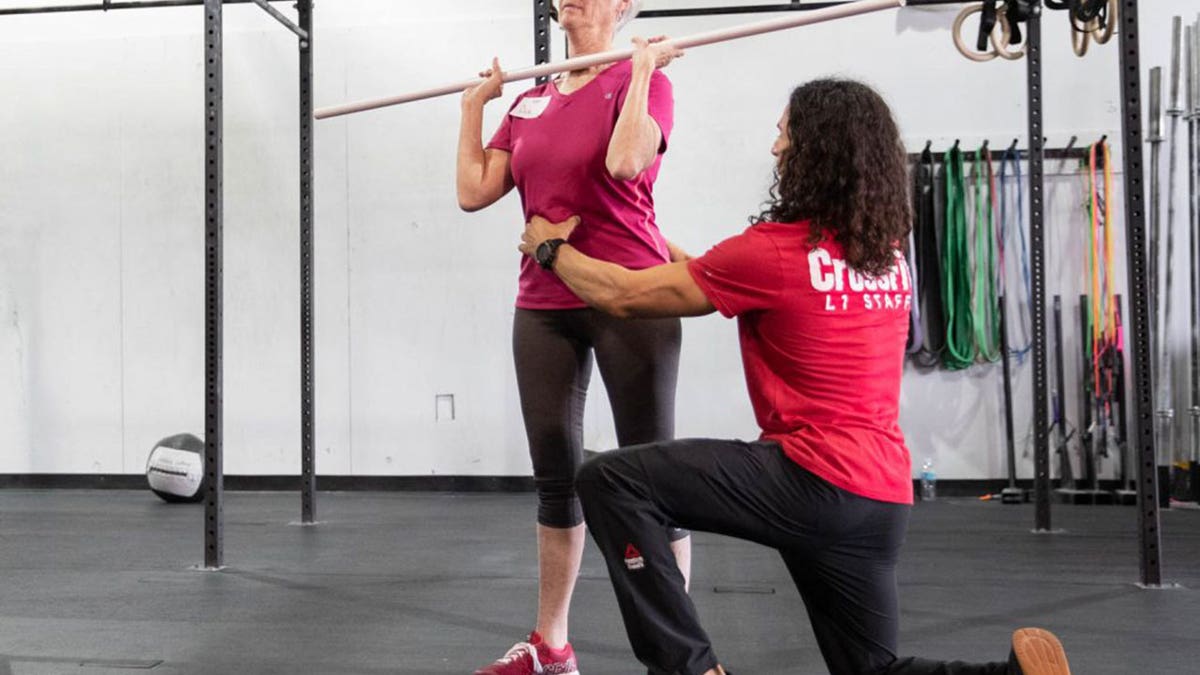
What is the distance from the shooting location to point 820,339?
146 cm

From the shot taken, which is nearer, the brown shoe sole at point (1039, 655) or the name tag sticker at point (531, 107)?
the brown shoe sole at point (1039, 655)

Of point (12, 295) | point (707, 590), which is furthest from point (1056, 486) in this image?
point (12, 295)

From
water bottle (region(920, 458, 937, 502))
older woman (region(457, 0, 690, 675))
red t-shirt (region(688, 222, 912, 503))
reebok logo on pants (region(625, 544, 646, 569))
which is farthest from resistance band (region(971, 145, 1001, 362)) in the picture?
reebok logo on pants (region(625, 544, 646, 569))

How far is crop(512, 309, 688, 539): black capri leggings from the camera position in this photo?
186 cm

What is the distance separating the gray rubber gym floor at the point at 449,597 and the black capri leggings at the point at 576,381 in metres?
0.45

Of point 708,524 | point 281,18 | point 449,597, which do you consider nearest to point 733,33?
point 708,524

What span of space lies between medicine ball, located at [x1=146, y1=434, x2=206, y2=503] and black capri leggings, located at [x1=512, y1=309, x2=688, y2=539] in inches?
141

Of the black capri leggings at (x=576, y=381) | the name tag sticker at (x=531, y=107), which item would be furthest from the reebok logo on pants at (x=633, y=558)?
the name tag sticker at (x=531, y=107)

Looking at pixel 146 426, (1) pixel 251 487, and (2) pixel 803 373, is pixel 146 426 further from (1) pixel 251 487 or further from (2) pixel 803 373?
(2) pixel 803 373

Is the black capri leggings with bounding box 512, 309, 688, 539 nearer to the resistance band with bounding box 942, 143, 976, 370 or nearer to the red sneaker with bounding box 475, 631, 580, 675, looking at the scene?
the red sneaker with bounding box 475, 631, 580, 675

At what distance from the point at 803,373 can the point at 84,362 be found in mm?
5237

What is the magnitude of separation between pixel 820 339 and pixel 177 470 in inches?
170

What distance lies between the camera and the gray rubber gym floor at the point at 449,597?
88.0 inches

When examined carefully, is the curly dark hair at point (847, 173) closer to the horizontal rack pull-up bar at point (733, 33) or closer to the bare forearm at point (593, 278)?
the bare forearm at point (593, 278)
